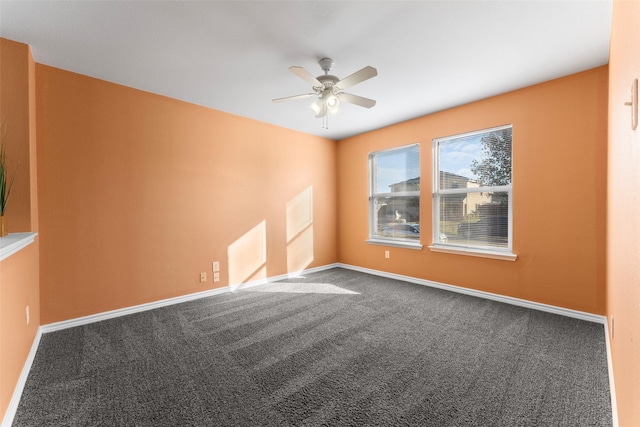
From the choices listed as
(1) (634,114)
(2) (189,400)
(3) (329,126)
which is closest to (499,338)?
(1) (634,114)

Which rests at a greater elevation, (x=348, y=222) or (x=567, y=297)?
(x=348, y=222)

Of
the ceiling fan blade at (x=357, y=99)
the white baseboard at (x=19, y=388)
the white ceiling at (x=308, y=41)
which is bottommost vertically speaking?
the white baseboard at (x=19, y=388)

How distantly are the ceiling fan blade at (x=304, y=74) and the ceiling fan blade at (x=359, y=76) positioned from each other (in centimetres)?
19

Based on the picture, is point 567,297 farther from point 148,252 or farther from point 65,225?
point 65,225

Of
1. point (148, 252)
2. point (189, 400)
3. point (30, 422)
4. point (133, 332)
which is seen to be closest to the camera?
point (30, 422)

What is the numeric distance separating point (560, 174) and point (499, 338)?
1.90 m

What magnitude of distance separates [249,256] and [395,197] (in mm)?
2598

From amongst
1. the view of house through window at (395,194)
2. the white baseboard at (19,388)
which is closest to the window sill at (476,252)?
the view of house through window at (395,194)

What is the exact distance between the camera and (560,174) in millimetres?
3025

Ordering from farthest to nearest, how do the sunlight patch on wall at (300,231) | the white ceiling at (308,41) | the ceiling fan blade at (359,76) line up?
the sunlight patch on wall at (300,231) < the ceiling fan blade at (359,76) < the white ceiling at (308,41)

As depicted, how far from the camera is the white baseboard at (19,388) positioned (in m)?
1.54

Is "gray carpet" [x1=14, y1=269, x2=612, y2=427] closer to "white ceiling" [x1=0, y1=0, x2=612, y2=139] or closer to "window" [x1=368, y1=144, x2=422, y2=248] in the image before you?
"window" [x1=368, y1=144, x2=422, y2=248]

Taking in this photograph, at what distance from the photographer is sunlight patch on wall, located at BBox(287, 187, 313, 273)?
15.9ft

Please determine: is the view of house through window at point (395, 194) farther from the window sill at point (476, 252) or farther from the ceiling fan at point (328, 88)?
the ceiling fan at point (328, 88)
